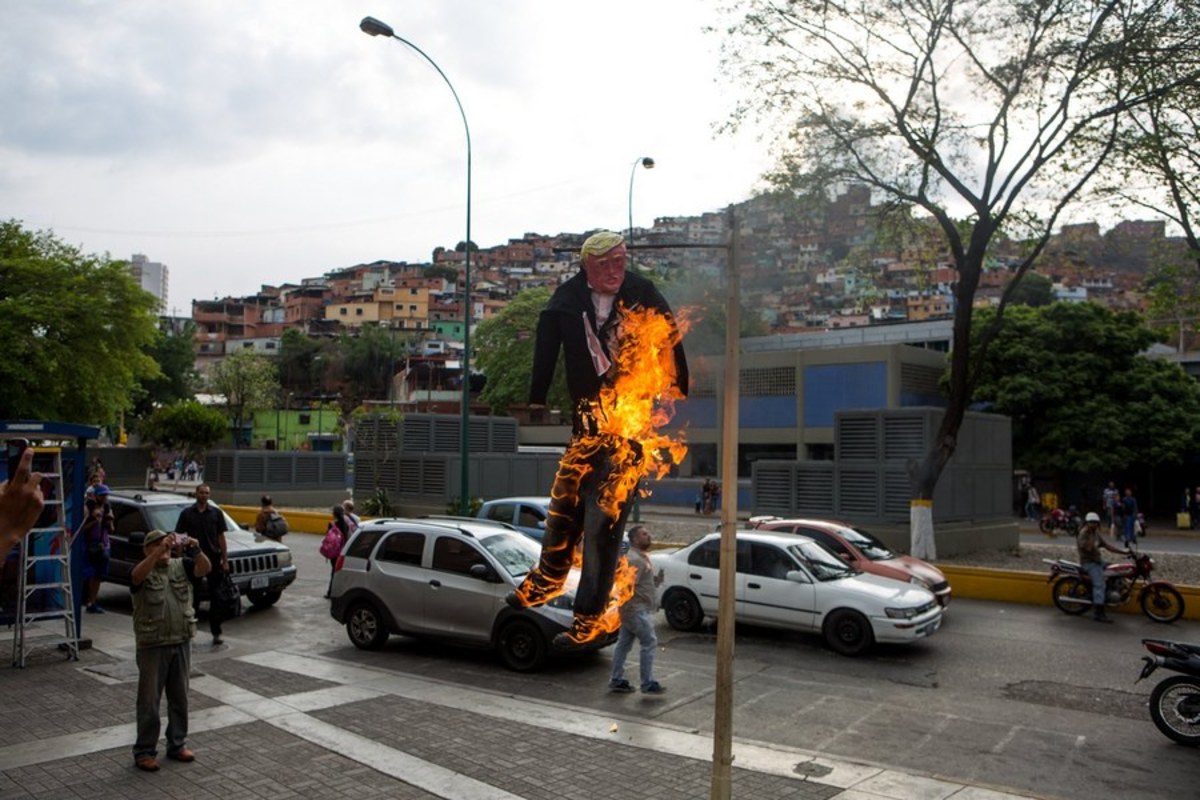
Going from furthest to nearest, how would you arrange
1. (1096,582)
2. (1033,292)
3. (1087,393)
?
(1033,292) → (1087,393) → (1096,582)

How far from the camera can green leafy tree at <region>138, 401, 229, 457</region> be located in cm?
5147

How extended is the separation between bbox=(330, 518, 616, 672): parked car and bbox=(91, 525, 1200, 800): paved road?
0.45 m

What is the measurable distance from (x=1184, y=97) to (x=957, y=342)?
21.5ft

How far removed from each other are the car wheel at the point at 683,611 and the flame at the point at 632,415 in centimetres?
960

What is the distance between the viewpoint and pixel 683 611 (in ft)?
50.7

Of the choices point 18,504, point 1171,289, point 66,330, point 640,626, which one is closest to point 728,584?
point 18,504

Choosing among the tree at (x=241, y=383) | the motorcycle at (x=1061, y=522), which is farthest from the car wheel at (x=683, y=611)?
the tree at (x=241, y=383)

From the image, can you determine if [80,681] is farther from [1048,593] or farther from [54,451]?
[1048,593]

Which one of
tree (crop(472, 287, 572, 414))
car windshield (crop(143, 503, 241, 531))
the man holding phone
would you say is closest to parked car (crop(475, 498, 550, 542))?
Answer: car windshield (crop(143, 503, 241, 531))

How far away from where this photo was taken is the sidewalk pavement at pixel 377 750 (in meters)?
8.04

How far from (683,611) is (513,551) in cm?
421

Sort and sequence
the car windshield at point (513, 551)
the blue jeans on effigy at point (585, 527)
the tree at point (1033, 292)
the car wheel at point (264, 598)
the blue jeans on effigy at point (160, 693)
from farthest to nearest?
the tree at point (1033, 292), the car wheel at point (264, 598), the car windshield at point (513, 551), the blue jeans on effigy at point (160, 693), the blue jeans on effigy at point (585, 527)

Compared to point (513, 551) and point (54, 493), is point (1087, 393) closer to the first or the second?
point (513, 551)

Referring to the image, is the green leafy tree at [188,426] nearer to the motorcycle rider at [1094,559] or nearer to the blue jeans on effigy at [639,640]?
the blue jeans on effigy at [639,640]
